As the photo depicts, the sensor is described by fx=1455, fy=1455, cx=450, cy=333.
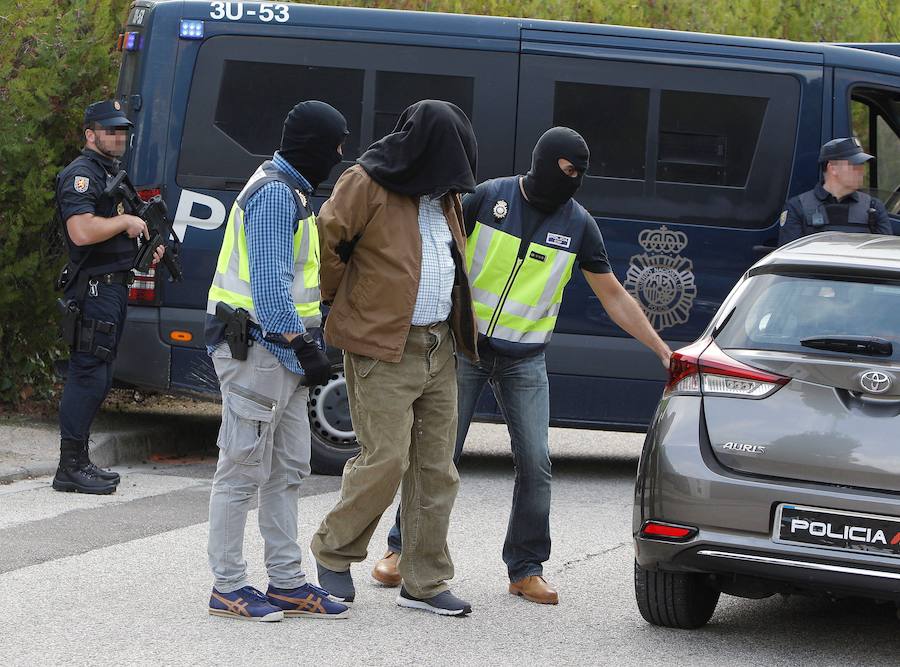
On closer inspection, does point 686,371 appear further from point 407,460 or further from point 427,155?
point 427,155

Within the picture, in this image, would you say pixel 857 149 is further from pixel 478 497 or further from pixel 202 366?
pixel 202 366

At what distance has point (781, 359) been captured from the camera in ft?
15.5

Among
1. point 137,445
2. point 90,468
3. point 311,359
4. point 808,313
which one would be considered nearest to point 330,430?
point 137,445

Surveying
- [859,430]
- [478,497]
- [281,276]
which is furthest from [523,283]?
[478,497]

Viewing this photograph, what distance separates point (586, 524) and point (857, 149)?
8.24 ft

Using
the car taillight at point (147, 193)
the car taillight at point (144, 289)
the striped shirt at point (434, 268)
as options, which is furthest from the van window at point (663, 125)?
the striped shirt at point (434, 268)

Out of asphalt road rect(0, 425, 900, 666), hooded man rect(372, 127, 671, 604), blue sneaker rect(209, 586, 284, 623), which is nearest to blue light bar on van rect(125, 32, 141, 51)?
asphalt road rect(0, 425, 900, 666)

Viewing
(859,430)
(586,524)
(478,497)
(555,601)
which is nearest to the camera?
(859,430)

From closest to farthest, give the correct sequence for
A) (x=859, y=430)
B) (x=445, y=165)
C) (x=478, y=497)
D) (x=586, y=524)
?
(x=859, y=430)
(x=445, y=165)
(x=586, y=524)
(x=478, y=497)

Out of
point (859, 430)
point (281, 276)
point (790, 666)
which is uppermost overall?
point (281, 276)

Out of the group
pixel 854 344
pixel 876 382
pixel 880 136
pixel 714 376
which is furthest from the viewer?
pixel 880 136

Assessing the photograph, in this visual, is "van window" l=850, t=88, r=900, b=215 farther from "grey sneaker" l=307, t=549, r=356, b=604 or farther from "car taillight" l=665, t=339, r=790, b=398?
"grey sneaker" l=307, t=549, r=356, b=604

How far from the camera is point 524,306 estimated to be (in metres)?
5.42

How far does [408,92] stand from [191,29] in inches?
48.7
